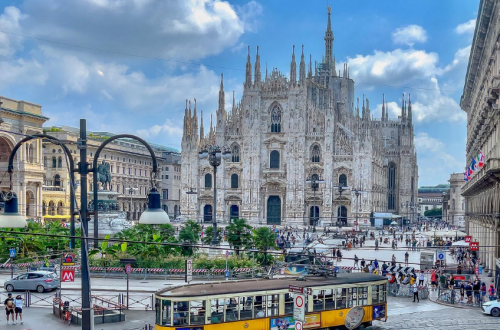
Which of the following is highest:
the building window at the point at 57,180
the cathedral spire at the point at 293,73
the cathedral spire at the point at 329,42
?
the cathedral spire at the point at 329,42

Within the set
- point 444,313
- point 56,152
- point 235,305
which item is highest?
point 56,152

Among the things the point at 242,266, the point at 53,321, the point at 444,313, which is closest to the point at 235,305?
the point at 53,321

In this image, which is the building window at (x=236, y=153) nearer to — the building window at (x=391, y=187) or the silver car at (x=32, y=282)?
the building window at (x=391, y=187)

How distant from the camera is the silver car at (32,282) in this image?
27562 millimetres

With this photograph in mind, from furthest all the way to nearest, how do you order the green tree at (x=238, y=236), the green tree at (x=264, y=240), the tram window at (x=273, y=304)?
the green tree at (x=238, y=236) → the green tree at (x=264, y=240) → the tram window at (x=273, y=304)

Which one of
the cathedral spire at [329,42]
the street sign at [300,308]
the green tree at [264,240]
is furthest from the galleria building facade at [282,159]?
the street sign at [300,308]

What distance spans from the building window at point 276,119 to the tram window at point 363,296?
6258cm

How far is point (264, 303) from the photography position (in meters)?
17.6

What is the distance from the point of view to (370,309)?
2031cm

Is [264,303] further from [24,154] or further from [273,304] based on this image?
[24,154]

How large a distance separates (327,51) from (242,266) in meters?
89.3

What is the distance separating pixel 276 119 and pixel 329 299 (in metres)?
64.1

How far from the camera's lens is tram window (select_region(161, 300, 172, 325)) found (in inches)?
640

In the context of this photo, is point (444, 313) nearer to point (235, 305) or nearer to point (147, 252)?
point (235, 305)
